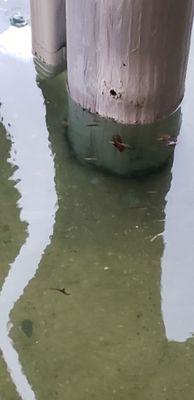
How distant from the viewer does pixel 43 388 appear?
172 centimetres

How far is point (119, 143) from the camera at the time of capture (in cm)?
231

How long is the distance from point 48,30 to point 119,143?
1.45ft

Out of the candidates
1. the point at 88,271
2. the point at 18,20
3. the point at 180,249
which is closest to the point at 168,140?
the point at 180,249

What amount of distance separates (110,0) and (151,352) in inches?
35.5

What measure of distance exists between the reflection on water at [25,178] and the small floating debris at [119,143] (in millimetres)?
200

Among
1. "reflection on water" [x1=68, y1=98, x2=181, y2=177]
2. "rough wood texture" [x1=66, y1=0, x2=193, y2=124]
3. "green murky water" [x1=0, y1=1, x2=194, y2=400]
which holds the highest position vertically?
"rough wood texture" [x1=66, y1=0, x2=193, y2=124]

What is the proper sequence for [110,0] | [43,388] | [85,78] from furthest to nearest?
[85,78] → [110,0] → [43,388]

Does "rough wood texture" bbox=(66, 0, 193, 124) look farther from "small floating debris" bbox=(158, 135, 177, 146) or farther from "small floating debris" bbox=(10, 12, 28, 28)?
"small floating debris" bbox=(10, 12, 28, 28)

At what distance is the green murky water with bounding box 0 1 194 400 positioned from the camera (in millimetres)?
1751

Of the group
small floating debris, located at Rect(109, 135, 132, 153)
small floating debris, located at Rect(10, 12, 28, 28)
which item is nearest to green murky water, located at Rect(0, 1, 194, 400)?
small floating debris, located at Rect(109, 135, 132, 153)

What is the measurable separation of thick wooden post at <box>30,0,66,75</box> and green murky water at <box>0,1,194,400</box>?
23 cm

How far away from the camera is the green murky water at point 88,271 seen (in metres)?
1.75

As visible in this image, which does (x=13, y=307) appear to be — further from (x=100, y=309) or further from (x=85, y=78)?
(x=85, y=78)

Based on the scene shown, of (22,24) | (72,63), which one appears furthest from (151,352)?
(22,24)
